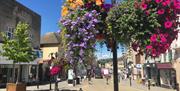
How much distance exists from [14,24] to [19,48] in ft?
45.5

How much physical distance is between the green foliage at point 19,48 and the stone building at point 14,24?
5.92 m

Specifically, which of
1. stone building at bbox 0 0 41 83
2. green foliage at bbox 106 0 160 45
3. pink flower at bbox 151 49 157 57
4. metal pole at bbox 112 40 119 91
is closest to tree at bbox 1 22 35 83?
stone building at bbox 0 0 41 83

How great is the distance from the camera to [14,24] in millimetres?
41219

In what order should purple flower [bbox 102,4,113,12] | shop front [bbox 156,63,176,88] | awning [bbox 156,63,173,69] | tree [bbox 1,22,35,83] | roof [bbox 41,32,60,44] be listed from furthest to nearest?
roof [bbox 41,32,60,44] → awning [bbox 156,63,173,69] → shop front [bbox 156,63,176,88] → tree [bbox 1,22,35,83] → purple flower [bbox 102,4,113,12]

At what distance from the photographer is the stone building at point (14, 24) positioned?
126 ft

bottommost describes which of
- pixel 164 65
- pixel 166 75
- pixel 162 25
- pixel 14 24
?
pixel 166 75

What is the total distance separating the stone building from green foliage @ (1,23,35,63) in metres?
5.92

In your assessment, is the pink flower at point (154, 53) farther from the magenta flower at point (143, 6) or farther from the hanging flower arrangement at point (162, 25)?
the magenta flower at point (143, 6)

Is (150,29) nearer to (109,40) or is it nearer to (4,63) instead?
(109,40)

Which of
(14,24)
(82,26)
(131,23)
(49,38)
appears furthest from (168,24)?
(49,38)

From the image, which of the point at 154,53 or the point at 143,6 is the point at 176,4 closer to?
the point at 143,6

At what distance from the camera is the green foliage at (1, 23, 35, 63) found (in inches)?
1095

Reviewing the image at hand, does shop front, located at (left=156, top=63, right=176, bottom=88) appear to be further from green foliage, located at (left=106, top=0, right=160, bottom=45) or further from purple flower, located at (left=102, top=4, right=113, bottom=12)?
green foliage, located at (left=106, top=0, right=160, bottom=45)

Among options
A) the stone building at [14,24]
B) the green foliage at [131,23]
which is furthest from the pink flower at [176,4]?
the stone building at [14,24]
